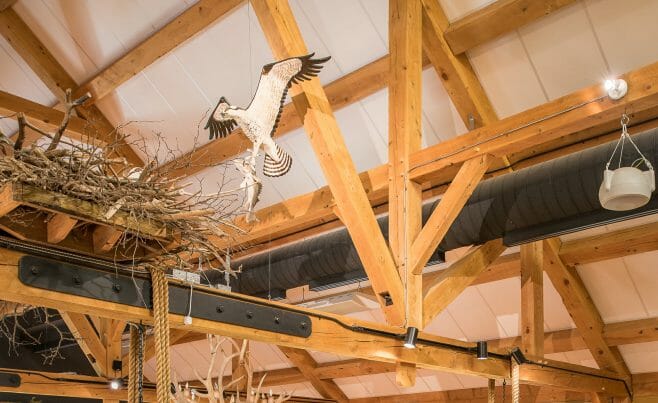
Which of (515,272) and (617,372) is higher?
(515,272)

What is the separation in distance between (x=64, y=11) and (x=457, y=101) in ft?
11.7

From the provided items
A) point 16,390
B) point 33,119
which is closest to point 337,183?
point 33,119

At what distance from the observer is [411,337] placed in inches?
173

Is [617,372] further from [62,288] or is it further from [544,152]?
[62,288]

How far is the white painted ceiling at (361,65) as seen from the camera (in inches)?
189

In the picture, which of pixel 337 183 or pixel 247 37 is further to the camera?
pixel 247 37

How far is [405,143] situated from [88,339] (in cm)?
396

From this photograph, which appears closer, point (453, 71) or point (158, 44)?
point (453, 71)

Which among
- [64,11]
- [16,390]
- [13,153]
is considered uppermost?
[64,11]

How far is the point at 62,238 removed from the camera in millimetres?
2502

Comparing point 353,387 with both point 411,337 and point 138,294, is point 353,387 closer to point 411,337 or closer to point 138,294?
point 411,337

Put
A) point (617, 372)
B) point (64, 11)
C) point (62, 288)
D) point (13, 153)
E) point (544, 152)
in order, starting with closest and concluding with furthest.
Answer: point (13, 153) < point (62, 288) < point (544, 152) < point (64, 11) < point (617, 372)

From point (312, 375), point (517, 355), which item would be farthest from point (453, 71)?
point (312, 375)

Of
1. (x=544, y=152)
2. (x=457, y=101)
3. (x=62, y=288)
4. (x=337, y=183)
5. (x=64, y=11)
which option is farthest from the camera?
(x=64, y=11)
